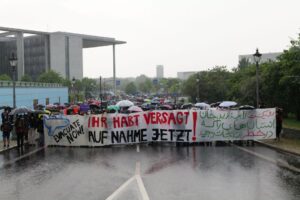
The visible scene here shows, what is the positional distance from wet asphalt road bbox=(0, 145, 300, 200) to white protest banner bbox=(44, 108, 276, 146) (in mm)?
1972

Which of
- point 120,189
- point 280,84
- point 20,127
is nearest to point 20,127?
point 20,127

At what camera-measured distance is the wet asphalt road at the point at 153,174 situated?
1087 centimetres

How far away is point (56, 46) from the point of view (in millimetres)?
142375

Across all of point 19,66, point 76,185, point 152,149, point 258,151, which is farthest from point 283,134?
point 19,66

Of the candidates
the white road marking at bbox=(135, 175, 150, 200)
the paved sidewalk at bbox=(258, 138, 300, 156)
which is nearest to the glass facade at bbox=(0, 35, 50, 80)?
the paved sidewalk at bbox=(258, 138, 300, 156)

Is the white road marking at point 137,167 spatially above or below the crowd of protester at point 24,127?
below

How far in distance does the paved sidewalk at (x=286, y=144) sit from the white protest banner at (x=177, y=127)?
0.45 m

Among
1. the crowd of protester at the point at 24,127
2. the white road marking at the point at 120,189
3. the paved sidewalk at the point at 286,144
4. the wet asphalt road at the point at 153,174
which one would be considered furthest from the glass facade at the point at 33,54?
the white road marking at the point at 120,189

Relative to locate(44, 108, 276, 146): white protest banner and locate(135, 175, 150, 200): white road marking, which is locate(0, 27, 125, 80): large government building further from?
locate(135, 175, 150, 200): white road marking

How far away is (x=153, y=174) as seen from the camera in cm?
1357

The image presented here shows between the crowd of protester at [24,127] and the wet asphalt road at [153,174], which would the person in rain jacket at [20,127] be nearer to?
the crowd of protester at [24,127]

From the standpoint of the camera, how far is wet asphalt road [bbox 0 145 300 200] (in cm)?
1087

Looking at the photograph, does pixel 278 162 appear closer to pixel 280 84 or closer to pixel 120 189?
pixel 120 189

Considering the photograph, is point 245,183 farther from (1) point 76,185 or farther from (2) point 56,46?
(2) point 56,46
